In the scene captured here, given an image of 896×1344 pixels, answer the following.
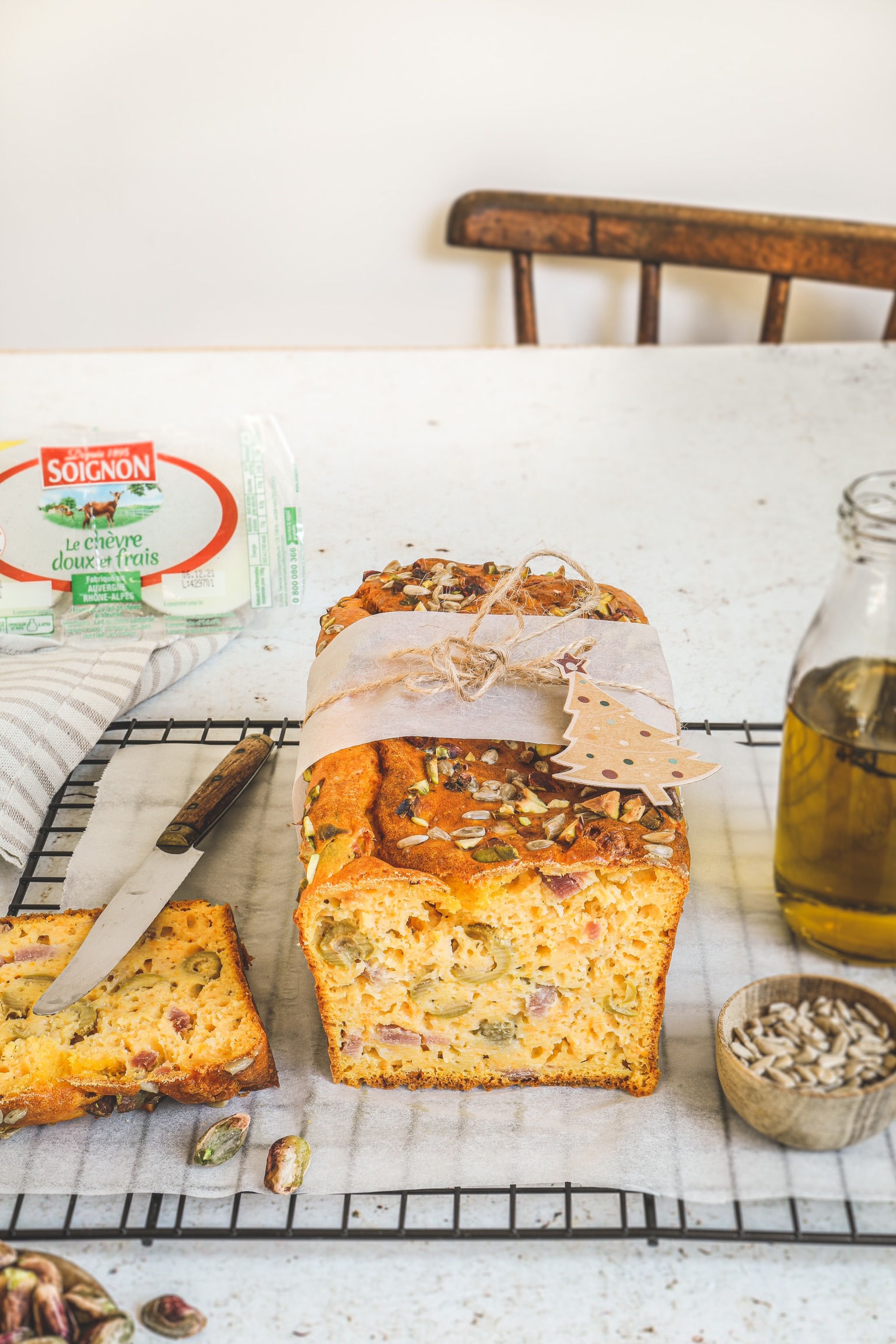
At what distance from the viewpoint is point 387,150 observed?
12.8ft

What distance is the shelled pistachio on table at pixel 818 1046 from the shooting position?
1273 mm

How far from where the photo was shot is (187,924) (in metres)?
1.54

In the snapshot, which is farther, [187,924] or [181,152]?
[181,152]

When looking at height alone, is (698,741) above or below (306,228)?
below

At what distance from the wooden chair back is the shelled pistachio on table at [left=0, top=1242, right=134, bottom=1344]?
2791 millimetres

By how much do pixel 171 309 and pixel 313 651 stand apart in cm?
240

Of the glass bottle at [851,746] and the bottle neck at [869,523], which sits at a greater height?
the bottle neck at [869,523]

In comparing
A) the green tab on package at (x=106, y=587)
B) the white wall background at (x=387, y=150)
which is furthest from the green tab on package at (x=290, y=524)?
the white wall background at (x=387, y=150)

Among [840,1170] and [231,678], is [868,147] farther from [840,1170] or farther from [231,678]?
[840,1170]

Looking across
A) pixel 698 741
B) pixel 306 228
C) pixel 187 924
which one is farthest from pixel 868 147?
pixel 187 924

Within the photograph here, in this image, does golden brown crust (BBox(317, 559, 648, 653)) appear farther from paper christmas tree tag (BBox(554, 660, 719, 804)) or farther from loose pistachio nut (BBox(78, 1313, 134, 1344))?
loose pistachio nut (BBox(78, 1313, 134, 1344))

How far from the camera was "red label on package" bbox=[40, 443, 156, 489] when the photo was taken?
2129mm

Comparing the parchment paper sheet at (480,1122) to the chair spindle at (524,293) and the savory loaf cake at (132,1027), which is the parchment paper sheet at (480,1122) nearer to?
the savory loaf cake at (132,1027)

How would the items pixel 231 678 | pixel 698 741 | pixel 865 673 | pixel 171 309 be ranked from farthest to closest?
pixel 171 309 → pixel 231 678 → pixel 698 741 → pixel 865 673
